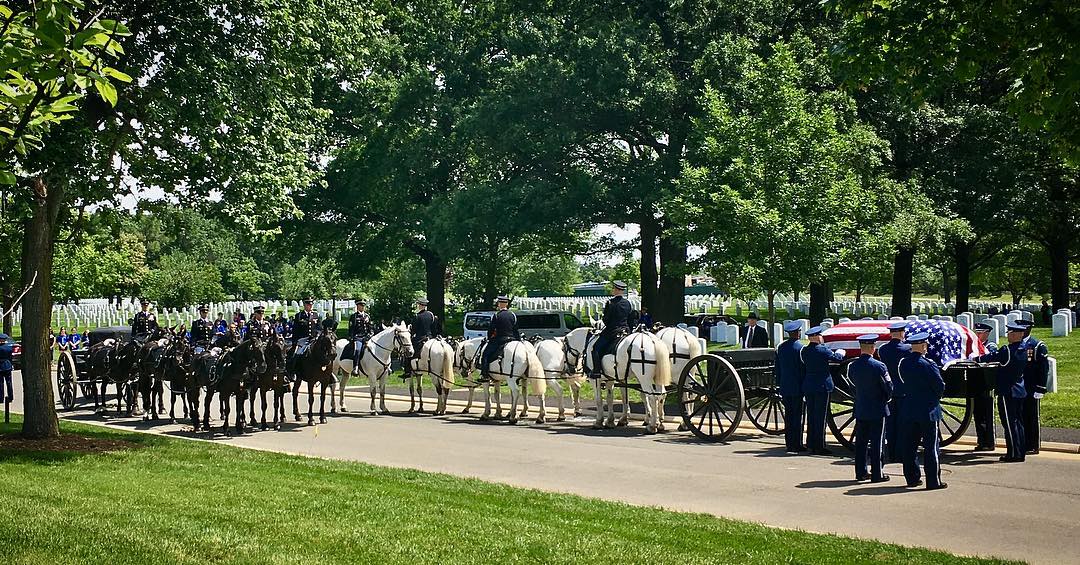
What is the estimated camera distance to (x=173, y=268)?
78438mm

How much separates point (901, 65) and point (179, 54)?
34.4 feet

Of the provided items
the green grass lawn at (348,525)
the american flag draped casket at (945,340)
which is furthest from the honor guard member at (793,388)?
the green grass lawn at (348,525)

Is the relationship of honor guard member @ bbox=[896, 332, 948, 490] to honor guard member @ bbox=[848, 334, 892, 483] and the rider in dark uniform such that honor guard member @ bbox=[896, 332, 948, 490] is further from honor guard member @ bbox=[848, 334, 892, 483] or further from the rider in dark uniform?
the rider in dark uniform

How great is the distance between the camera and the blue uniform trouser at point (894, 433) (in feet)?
40.7

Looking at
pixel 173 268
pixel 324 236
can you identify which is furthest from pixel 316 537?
pixel 173 268

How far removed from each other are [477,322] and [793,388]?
23.4m

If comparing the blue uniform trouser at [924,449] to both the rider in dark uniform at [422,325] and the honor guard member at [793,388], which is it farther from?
the rider in dark uniform at [422,325]

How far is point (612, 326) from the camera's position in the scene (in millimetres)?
18750

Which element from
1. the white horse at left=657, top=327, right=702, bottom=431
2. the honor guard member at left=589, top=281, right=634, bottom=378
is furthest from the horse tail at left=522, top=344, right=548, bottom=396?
the white horse at left=657, top=327, right=702, bottom=431

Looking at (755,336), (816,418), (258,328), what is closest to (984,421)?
(816,418)

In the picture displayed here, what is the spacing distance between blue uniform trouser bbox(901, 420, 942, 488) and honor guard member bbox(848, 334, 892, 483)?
0.38m

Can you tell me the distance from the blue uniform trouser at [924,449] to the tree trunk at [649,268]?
27.3m

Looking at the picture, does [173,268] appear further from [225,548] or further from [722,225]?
[225,548]

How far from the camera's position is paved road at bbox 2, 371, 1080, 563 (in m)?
9.99
